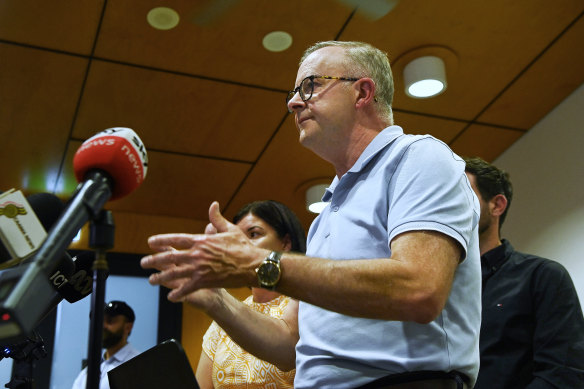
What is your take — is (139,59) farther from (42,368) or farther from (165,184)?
(42,368)

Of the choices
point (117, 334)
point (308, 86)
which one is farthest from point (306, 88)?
point (117, 334)

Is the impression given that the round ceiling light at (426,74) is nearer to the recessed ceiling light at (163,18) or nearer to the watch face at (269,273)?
the recessed ceiling light at (163,18)

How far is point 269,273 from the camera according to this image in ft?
3.60

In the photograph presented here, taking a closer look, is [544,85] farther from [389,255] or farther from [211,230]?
[211,230]

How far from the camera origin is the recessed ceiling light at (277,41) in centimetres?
329

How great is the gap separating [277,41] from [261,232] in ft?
4.17

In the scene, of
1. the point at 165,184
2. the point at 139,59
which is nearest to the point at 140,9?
the point at 139,59

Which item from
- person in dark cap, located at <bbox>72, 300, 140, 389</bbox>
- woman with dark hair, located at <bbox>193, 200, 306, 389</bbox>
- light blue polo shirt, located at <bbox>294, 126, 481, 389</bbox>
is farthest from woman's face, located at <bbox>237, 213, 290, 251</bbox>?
person in dark cap, located at <bbox>72, 300, 140, 389</bbox>

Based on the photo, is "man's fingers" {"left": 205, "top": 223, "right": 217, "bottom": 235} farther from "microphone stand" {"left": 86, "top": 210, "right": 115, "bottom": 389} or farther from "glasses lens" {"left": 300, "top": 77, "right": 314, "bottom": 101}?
"glasses lens" {"left": 300, "top": 77, "right": 314, "bottom": 101}

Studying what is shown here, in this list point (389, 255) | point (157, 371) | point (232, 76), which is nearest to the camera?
point (389, 255)

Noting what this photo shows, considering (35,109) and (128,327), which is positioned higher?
Answer: (35,109)

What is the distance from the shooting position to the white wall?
387 cm

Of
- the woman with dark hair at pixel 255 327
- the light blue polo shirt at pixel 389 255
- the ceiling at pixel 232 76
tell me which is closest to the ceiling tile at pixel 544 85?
the ceiling at pixel 232 76

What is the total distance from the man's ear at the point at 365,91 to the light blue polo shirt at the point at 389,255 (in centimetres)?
28
